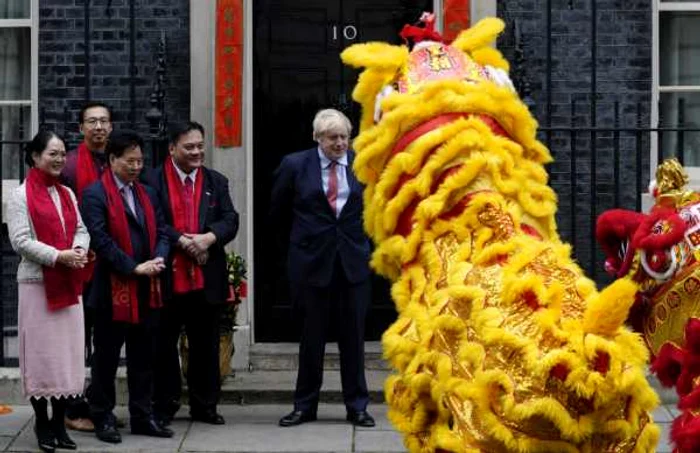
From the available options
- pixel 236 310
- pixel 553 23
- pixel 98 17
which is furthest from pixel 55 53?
pixel 553 23

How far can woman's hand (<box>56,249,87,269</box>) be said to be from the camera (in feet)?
28.6

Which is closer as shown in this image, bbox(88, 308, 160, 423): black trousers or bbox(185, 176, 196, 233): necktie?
bbox(88, 308, 160, 423): black trousers

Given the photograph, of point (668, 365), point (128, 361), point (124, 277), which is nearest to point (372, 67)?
point (668, 365)

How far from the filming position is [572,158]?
1066cm

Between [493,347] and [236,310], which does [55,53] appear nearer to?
[236,310]

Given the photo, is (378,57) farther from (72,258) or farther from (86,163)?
(86,163)

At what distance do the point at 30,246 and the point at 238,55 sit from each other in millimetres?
2709

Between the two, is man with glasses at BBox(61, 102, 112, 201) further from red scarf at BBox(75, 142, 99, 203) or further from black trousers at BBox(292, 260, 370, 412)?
black trousers at BBox(292, 260, 370, 412)

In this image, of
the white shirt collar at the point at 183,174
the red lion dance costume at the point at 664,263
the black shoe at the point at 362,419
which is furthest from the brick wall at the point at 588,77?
the red lion dance costume at the point at 664,263

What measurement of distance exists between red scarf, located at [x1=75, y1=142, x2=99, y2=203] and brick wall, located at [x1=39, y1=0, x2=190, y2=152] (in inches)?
65.1

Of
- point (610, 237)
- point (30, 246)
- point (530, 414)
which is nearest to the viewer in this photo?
point (530, 414)

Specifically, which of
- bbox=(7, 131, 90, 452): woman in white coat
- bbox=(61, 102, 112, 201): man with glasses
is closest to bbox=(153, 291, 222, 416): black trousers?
bbox=(7, 131, 90, 452): woman in white coat

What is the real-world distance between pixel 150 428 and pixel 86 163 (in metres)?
1.63

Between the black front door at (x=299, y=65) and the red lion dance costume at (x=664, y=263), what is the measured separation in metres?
5.34
